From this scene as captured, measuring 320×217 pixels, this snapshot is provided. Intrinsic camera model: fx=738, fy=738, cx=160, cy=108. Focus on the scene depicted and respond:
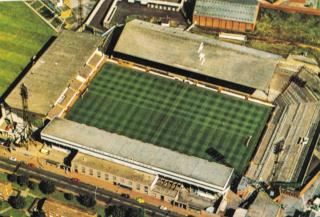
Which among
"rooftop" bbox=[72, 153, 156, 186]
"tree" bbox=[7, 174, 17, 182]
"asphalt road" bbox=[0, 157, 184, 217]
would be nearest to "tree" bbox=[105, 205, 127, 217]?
"asphalt road" bbox=[0, 157, 184, 217]

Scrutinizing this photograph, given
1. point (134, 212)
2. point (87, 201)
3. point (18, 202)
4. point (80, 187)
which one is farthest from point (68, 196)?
point (134, 212)

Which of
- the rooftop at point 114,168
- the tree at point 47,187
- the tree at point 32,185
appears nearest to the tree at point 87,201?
the tree at point 47,187

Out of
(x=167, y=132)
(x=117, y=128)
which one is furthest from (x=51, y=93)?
(x=167, y=132)

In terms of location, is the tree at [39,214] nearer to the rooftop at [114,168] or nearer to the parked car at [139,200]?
the rooftop at [114,168]

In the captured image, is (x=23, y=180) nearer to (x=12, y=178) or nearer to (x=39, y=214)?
(x=12, y=178)

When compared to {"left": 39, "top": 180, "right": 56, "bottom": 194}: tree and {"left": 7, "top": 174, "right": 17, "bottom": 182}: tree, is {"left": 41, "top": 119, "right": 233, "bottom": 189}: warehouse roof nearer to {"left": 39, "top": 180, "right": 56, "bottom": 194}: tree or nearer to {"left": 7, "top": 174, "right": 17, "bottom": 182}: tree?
{"left": 39, "top": 180, "right": 56, "bottom": 194}: tree
